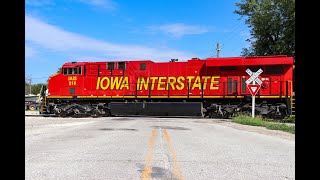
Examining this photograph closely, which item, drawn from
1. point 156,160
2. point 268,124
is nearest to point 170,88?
point 268,124

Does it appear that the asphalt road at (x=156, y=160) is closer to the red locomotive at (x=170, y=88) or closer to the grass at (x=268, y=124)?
the grass at (x=268, y=124)

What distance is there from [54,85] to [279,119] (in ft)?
61.2

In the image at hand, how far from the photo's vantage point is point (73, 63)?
96.6ft

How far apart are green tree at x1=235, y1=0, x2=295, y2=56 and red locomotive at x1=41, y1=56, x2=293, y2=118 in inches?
349

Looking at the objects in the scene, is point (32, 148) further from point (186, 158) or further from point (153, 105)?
point (153, 105)

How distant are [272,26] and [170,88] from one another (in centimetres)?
1442

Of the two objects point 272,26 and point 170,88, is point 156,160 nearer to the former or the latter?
point 170,88

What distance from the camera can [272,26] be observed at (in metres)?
34.9

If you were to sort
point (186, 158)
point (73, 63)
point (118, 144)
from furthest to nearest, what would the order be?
point (73, 63)
point (118, 144)
point (186, 158)

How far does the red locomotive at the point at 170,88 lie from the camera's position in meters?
25.2

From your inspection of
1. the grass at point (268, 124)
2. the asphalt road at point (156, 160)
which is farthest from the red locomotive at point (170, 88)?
the asphalt road at point (156, 160)

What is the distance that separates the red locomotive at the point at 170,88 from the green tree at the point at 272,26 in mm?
8866

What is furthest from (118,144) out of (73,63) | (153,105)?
(73,63)
